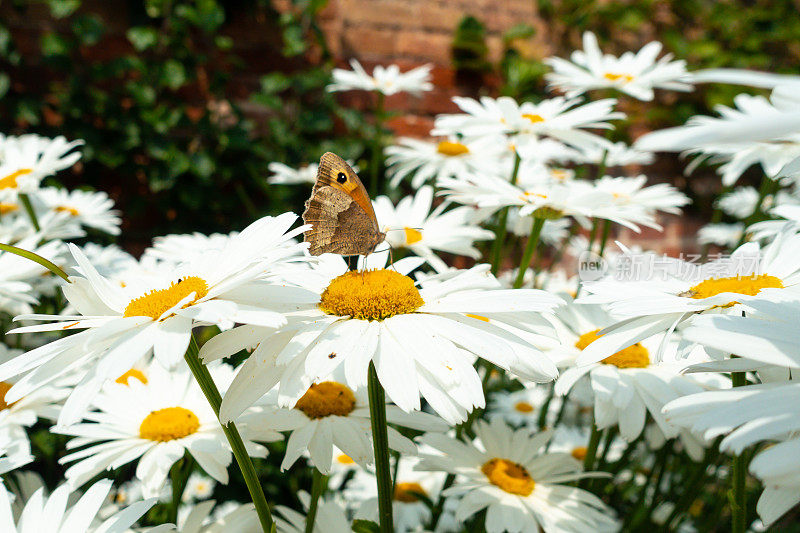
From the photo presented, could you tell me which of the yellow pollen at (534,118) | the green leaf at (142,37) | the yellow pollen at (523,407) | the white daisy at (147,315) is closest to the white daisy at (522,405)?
the yellow pollen at (523,407)

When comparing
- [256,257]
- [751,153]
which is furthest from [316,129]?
[256,257]

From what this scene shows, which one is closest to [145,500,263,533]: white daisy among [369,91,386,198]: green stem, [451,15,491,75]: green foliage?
[369,91,386,198]: green stem

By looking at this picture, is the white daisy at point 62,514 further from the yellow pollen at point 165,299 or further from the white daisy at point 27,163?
the white daisy at point 27,163

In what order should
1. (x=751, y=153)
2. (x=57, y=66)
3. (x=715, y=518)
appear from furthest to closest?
(x=57, y=66), (x=751, y=153), (x=715, y=518)

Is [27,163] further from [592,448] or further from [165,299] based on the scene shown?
[592,448]

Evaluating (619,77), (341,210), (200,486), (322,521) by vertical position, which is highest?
(619,77)

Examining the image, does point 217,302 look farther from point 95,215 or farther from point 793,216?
point 95,215

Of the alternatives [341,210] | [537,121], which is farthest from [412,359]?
[537,121]
